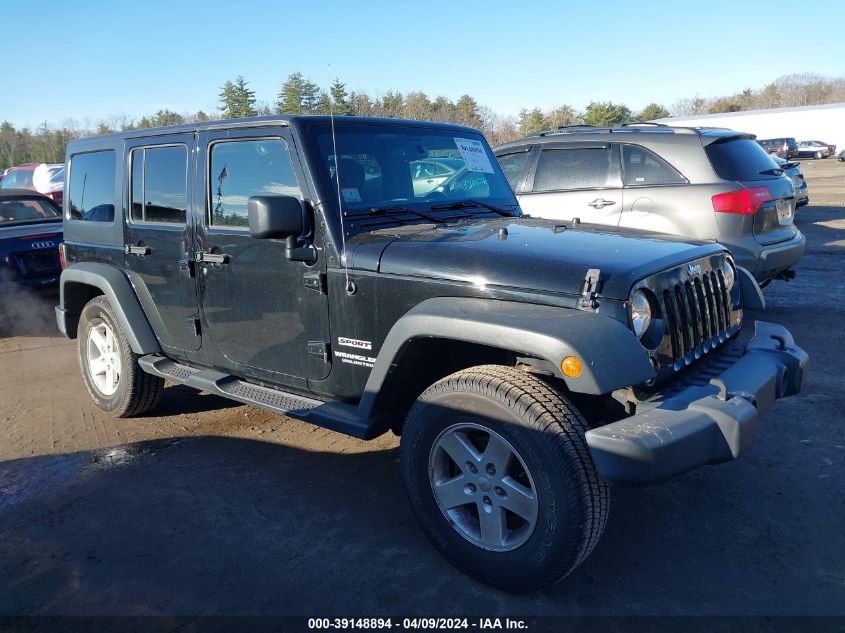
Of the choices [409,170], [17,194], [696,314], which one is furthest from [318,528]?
[17,194]

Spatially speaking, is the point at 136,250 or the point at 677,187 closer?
the point at 136,250

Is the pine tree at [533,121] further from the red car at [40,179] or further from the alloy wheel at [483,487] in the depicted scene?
the alloy wheel at [483,487]

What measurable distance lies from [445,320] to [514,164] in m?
5.38

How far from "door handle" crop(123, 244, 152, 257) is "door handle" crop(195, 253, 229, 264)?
22.9 inches

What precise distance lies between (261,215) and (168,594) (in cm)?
174

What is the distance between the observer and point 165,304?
14.5 feet

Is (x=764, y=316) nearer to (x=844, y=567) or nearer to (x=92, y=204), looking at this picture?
(x=844, y=567)

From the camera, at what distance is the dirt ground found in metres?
2.83

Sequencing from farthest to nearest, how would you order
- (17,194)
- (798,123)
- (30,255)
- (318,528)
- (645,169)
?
(798,123)
(17,194)
(30,255)
(645,169)
(318,528)

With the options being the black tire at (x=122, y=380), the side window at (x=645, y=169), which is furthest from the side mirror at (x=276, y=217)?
the side window at (x=645, y=169)

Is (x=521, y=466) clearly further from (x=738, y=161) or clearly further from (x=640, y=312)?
(x=738, y=161)

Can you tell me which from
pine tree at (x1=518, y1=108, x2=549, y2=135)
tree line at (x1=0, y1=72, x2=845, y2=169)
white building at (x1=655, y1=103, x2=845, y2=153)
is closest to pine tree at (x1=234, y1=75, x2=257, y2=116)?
tree line at (x1=0, y1=72, x2=845, y2=169)

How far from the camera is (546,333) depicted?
2.51 m

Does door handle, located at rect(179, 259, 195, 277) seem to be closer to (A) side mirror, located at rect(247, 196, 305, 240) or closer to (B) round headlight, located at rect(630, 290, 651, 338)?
(A) side mirror, located at rect(247, 196, 305, 240)
